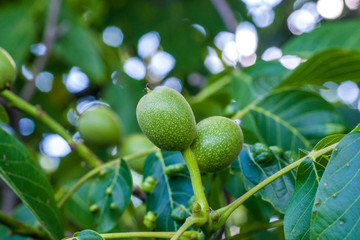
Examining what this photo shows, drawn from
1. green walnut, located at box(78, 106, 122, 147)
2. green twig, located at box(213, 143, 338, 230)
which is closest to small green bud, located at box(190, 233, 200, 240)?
green twig, located at box(213, 143, 338, 230)

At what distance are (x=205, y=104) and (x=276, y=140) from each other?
1.62 feet

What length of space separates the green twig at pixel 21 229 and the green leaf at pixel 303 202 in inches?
28.6

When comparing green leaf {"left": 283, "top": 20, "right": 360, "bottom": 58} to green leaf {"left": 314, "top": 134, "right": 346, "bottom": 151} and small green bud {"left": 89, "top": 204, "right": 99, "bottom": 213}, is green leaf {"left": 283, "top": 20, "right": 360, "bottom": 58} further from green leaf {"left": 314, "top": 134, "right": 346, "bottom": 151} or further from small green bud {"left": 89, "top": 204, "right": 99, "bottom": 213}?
small green bud {"left": 89, "top": 204, "right": 99, "bottom": 213}

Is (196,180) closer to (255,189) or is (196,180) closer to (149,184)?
(255,189)

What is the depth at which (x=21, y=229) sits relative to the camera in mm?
1125

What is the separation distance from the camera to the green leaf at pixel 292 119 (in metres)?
1.20

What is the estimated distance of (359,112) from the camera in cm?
150

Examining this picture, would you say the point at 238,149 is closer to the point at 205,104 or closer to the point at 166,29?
the point at 205,104

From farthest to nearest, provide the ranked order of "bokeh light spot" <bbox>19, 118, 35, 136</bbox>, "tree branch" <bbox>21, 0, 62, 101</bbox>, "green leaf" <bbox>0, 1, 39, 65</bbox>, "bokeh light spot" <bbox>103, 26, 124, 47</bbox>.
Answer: "bokeh light spot" <bbox>103, 26, 124, 47</bbox>, "bokeh light spot" <bbox>19, 118, 35, 136</bbox>, "green leaf" <bbox>0, 1, 39, 65</bbox>, "tree branch" <bbox>21, 0, 62, 101</bbox>

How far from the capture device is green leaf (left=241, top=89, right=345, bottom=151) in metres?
1.20

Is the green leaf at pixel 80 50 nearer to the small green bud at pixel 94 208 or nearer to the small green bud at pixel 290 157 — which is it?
the small green bud at pixel 94 208

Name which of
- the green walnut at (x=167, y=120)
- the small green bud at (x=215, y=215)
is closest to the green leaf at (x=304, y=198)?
the small green bud at (x=215, y=215)

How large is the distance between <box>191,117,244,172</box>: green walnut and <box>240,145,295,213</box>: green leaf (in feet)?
0.48

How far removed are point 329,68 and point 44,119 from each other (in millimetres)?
895
